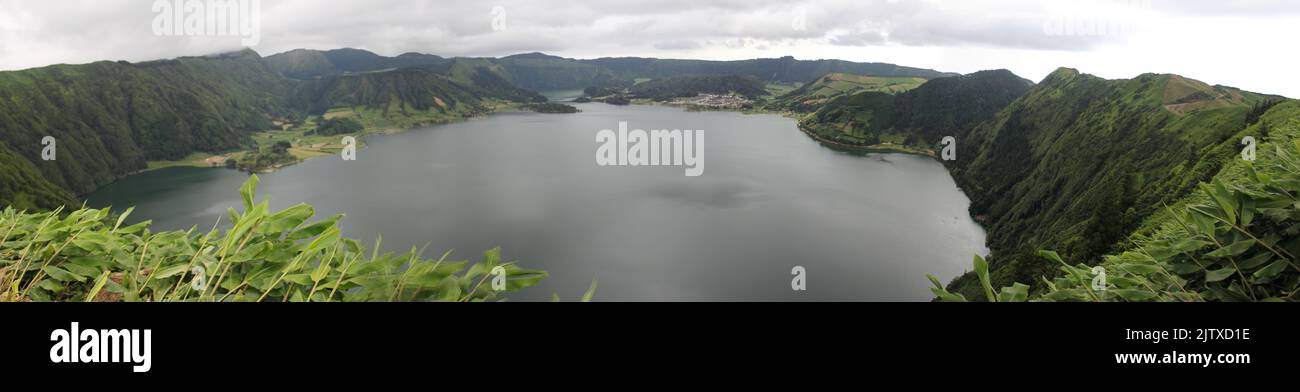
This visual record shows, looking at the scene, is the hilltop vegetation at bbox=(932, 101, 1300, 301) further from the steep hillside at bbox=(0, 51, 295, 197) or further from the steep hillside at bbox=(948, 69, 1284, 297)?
the steep hillside at bbox=(0, 51, 295, 197)

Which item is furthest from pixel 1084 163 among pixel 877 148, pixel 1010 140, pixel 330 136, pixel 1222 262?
pixel 330 136

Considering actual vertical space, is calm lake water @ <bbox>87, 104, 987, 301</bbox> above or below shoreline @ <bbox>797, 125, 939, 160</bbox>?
below

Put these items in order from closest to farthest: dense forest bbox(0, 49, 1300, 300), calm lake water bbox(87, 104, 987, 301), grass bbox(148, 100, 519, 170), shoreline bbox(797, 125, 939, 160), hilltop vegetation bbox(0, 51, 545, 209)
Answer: dense forest bbox(0, 49, 1300, 300) → calm lake water bbox(87, 104, 987, 301) → hilltop vegetation bbox(0, 51, 545, 209) → grass bbox(148, 100, 519, 170) → shoreline bbox(797, 125, 939, 160)

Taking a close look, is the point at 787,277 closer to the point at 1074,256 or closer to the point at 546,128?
the point at 1074,256

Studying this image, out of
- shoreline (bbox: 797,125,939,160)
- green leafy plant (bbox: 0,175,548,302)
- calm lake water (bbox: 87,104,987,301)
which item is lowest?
calm lake water (bbox: 87,104,987,301)

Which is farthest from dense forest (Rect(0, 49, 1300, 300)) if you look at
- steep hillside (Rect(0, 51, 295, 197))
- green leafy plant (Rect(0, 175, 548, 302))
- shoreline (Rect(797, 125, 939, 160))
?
shoreline (Rect(797, 125, 939, 160))

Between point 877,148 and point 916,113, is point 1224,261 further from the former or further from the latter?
point 916,113
